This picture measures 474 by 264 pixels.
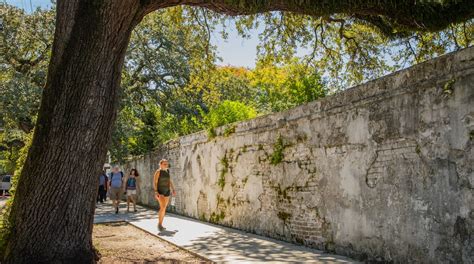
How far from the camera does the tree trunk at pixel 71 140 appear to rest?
602 centimetres

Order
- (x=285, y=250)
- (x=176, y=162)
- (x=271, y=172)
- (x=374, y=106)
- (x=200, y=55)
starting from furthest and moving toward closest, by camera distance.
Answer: (x=176, y=162)
(x=200, y=55)
(x=271, y=172)
(x=285, y=250)
(x=374, y=106)

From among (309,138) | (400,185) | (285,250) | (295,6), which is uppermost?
(295,6)

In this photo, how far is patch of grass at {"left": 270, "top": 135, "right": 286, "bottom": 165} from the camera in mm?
9641

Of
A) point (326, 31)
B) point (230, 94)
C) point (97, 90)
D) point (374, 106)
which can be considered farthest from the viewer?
point (230, 94)

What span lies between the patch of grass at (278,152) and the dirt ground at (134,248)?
272 cm

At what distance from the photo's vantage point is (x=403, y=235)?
635 centimetres

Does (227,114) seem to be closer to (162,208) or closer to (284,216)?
(162,208)

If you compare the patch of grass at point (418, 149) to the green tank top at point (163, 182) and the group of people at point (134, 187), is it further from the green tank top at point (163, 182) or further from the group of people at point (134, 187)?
the green tank top at point (163, 182)

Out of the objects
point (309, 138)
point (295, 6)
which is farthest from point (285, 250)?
point (295, 6)

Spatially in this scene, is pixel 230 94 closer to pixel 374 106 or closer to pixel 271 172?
pixel 271 172

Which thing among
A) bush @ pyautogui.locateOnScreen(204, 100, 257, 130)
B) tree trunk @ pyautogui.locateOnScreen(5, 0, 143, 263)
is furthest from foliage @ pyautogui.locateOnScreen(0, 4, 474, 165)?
tree trunk @ pyautogui.locateOnScreen(5, 0, 143, 263)

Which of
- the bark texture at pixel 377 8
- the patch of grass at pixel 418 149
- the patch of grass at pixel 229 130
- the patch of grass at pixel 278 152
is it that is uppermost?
the bark texture at pixel 377 8

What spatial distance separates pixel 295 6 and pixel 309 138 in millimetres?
2611

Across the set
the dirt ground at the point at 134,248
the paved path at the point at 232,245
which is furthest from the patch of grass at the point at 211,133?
the dirt ground at the point at 134,248
